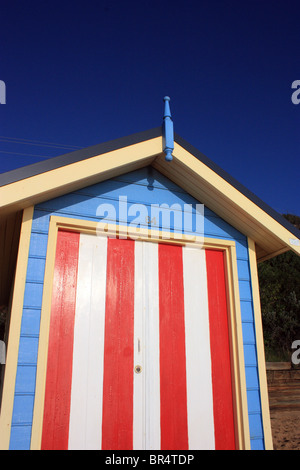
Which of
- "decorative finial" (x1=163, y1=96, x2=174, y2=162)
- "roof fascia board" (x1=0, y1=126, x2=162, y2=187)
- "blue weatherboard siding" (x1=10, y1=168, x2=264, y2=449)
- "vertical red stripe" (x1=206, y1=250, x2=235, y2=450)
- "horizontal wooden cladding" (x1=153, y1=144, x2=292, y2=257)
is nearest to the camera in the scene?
"blue weatherboard siding" (x1=10, y1=168, x2=264, y2=449)

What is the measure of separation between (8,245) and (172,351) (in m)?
2.29

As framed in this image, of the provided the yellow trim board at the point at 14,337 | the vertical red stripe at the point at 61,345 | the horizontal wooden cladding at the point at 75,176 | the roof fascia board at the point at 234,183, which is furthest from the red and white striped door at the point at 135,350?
the roof fascia board at the point at 234,183

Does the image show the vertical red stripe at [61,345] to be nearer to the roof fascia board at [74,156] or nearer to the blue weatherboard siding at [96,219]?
the blue weatherboard siding at [96,219]

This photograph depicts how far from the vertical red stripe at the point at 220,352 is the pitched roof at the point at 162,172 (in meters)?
0.58

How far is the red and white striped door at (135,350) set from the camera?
3.15m

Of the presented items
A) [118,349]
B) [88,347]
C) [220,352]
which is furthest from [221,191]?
[88,347]

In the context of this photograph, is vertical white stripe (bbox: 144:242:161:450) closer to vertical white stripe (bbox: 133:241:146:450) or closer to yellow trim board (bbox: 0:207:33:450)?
vertical white stripe (bbox: 133:241:146:450)

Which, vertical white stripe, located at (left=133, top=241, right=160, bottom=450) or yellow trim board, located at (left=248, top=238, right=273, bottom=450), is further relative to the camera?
yellow trim board, located at (left=248, top=238, right=273, bottom=450)

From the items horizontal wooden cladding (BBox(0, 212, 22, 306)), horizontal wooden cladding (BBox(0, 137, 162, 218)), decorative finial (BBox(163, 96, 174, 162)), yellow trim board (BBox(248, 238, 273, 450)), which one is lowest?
yellow trim board (BBox(248, 238, 273, 450))

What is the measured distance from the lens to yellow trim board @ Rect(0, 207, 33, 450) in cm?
283

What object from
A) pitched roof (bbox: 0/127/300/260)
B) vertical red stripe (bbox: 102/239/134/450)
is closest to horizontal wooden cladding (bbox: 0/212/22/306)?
pitched roof (bbox: 0/127/300/260)

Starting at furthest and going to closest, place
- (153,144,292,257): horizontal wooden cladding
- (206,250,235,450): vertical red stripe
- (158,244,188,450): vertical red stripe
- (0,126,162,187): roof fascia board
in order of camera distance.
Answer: (153,144,292,257): horizontal wooden cladding → (206,250,235,450): vertical red stripe → (158,244,188,450): vertical red stripe → (0,126,162,187): roof fascia board

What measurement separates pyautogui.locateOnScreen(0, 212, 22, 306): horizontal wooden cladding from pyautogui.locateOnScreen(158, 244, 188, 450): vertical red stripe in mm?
1549
